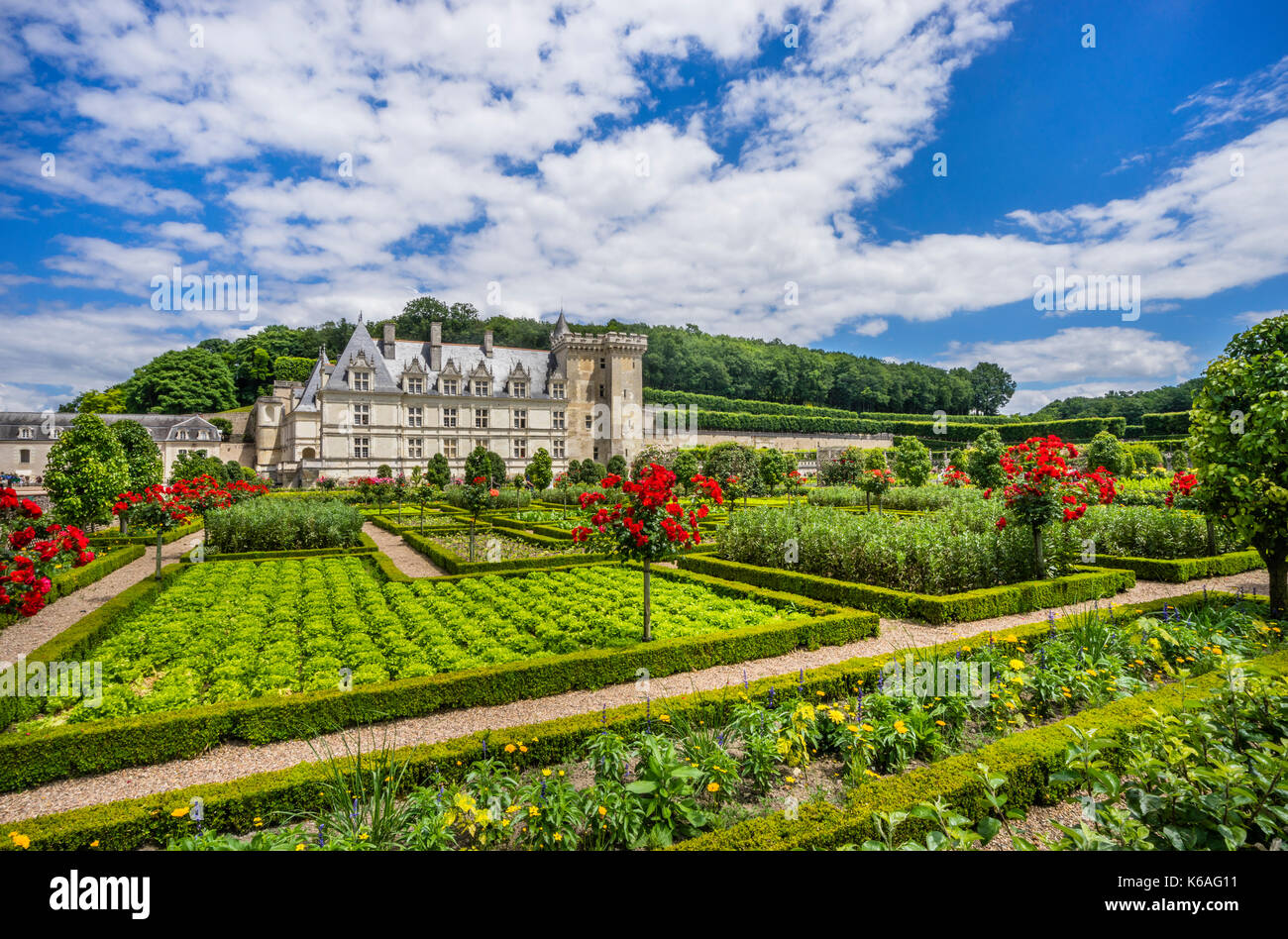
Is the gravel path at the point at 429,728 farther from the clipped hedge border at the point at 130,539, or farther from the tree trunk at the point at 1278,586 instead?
the clipped hedge border at the point at 130,539

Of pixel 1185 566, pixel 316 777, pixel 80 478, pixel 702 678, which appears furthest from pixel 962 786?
pixel 80 478

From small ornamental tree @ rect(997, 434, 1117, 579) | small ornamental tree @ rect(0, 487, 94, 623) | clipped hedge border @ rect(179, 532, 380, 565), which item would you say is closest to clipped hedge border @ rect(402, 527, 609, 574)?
clipped hedge border @ rect(179, 532, 380, 565)

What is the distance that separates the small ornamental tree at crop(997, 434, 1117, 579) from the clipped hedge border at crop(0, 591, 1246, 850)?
5.63m

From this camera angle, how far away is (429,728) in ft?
18.7

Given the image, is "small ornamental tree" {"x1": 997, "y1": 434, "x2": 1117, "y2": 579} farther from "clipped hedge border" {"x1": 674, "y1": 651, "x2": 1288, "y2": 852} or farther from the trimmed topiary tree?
the trimmed topiary tree

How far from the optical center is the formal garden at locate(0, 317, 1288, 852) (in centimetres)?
354

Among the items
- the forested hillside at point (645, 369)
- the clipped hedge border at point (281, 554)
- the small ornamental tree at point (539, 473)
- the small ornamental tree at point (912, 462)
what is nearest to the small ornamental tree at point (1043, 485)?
the clipped hedge border at point (281, 554)

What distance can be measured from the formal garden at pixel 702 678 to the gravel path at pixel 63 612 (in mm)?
153

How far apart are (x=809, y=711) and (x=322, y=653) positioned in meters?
5.90

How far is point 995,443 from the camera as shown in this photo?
66.0ft

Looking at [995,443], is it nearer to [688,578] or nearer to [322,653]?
[688,578]

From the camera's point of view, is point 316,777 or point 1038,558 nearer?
point 316,777

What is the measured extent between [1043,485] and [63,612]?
51.0 ft

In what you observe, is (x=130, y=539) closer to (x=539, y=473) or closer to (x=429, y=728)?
(x=539, y=473)
